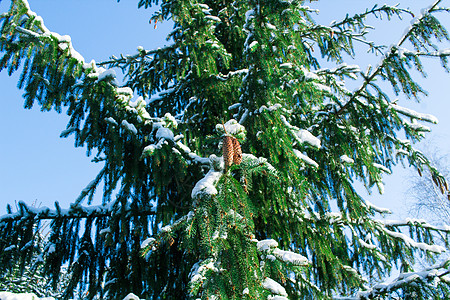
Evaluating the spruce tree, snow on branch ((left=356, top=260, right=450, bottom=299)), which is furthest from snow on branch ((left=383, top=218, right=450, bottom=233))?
snow on branch ((left=356, top=260, right=450, bottom=299))

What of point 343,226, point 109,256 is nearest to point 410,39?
point 343,226

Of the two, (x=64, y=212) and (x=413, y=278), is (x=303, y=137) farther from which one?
(x=64, y=212)

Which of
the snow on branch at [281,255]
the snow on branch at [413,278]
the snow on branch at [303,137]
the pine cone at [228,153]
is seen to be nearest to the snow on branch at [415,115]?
the snow on branch at [303,137]

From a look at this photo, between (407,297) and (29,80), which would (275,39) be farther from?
(407,297)

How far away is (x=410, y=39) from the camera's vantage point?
3.32m

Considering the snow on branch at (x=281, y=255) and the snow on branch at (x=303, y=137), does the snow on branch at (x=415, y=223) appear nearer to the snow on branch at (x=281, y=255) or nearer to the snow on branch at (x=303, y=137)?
the snow on branch at (x=303, y=137)

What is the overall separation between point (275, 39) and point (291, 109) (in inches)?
44.2

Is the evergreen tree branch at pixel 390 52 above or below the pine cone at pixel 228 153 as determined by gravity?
above

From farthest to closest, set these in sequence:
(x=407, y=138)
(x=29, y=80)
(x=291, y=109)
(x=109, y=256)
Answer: (x=291, y=109)
(x=407, y=138)
(x=109, y=256)
(x=29, y=80)

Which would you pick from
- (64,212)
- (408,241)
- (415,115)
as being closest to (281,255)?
(415,115)

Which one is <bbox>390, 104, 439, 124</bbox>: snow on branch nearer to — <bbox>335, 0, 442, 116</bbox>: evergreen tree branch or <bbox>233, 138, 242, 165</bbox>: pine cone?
<bbox>335, 0, 442, 116</bbox>: evergreen tree branch

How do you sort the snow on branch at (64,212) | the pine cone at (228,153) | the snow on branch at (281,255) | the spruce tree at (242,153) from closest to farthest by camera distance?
the pine cone at (228,153), the snow on branch at (281,255), the spruce tree at (242,153), the snow on branch at (64,212)

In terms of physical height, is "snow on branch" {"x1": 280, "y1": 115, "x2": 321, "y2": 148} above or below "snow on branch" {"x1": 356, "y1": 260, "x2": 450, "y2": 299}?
above

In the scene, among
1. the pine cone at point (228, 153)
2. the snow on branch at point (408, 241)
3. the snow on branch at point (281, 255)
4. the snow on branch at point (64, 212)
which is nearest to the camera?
the pine cone at point (228, 153)
